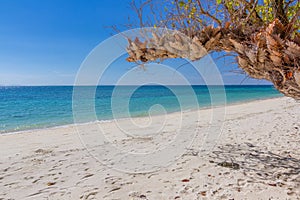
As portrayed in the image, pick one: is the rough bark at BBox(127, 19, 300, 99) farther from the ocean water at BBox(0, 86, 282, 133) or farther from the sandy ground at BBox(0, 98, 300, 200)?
the sandy ground at BBox(0, 98, 300, 200)

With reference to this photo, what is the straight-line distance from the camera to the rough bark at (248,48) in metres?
1.74

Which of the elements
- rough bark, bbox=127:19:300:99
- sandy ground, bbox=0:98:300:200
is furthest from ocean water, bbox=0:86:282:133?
sandy ground, bbox=0:98:300:200

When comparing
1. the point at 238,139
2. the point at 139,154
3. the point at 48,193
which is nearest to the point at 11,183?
the point at 48,193

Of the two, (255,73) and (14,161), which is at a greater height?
(255,73)

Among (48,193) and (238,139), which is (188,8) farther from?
(238,139)

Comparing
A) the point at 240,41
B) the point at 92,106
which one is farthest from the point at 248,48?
the point at 92,106

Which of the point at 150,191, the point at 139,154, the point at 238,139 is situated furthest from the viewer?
the point at 238,139

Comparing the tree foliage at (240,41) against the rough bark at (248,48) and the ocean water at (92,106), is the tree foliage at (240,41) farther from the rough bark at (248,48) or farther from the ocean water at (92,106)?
the ocean water at (92,106)

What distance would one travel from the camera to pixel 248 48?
207 cm

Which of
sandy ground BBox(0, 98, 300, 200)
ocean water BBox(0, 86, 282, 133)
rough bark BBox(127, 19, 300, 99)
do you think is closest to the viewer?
rough bark BBox(127, 19, 300, 99)

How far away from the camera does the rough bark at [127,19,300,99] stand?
1.74 m

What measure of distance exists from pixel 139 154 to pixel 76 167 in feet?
5.16

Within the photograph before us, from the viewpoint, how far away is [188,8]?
307 centimetres

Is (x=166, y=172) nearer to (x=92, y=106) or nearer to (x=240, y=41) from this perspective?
(x=240, y=41)
